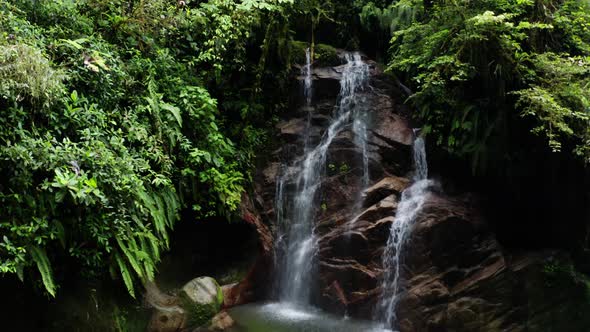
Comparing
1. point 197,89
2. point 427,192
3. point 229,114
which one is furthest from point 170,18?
point 427,192

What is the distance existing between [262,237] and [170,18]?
4.36 m

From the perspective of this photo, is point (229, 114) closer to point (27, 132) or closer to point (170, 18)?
point (170, 18)

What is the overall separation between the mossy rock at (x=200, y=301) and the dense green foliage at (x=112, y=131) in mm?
909

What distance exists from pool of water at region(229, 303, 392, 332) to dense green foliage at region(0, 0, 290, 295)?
5.77 ft

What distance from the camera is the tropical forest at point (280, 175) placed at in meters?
4.74

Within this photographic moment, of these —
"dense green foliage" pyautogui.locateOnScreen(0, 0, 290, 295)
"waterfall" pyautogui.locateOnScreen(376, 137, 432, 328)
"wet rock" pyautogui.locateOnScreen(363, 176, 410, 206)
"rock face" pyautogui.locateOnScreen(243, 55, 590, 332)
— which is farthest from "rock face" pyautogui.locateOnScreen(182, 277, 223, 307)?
"wet rock" pyautogui.locateOnScreen(363, 176, 410, 206)

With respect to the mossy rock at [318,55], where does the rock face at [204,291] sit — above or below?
below

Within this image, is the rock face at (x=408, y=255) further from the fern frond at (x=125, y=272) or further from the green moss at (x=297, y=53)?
the fern frond at (x=125, y=272)

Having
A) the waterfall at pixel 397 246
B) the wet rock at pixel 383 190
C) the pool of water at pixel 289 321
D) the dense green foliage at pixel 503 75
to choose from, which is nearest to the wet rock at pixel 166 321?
the pool of water at pixel 289 321

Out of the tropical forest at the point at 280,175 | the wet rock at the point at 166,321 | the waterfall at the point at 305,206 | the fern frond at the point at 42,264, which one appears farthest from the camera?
the waterfall at the point at 305,206

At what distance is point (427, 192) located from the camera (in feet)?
25.9

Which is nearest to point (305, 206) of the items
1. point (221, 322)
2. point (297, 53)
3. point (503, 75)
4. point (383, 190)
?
point (383, 190)

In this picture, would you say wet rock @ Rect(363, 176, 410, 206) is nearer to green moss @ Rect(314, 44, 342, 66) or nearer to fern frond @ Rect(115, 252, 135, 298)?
green moss @ Rect(314, 44, 342, 66)

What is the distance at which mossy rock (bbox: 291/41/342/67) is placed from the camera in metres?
10.1
